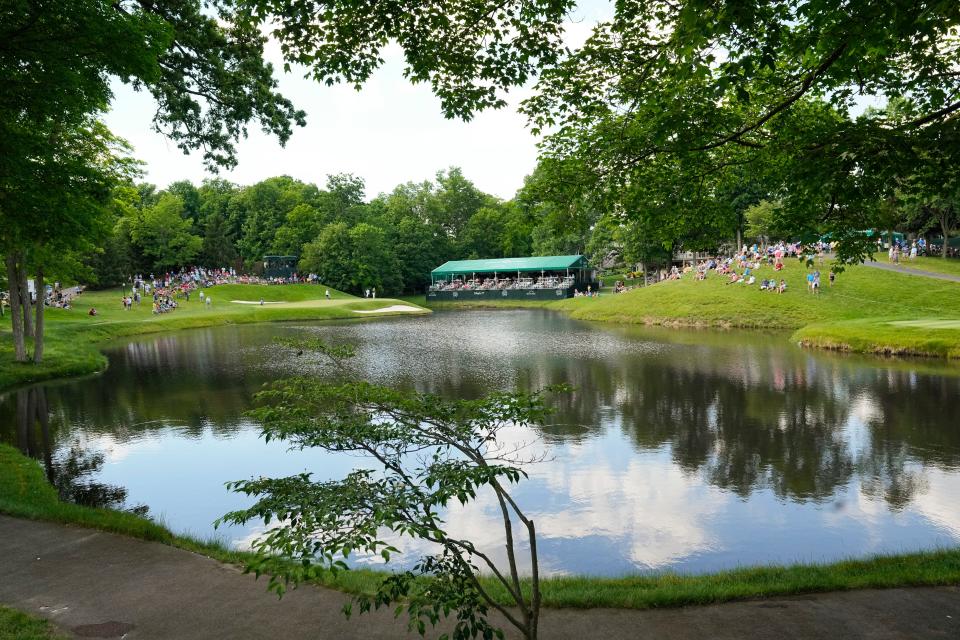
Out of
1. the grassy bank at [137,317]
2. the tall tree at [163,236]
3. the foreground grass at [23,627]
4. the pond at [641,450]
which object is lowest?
the pond at [641,450]

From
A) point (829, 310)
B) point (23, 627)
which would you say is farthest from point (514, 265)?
point (23, 627)

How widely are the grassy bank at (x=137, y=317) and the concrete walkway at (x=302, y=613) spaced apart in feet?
63.5

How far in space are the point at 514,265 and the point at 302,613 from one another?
70.9m

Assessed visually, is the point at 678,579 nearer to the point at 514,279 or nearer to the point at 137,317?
the point at 137,317

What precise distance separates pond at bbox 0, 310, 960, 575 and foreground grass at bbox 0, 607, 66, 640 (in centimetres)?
374

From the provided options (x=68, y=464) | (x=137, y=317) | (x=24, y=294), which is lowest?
(x=68, y=464)

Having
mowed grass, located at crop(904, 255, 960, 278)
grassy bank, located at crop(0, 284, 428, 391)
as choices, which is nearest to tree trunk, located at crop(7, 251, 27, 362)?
grassy bank, located at crop(0, 284, 428, 391)

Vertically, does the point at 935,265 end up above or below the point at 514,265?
below

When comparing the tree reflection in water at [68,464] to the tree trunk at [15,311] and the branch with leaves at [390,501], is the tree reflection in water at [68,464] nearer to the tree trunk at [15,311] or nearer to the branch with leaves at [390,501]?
the tree trunk at [15,311]

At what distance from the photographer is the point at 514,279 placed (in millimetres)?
77250

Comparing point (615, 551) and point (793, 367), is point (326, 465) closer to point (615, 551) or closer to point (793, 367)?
point (615, 551)

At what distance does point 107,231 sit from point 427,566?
24.7 meters

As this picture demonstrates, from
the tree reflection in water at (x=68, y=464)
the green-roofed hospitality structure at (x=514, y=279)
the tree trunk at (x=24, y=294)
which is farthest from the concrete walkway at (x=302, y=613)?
the green-roofed hospitality structure at (x=514, y=279)

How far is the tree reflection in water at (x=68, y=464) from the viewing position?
37.7ft
